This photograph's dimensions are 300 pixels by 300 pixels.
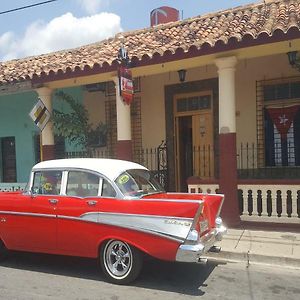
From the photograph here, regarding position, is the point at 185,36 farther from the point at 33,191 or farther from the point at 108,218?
the point at 108,218

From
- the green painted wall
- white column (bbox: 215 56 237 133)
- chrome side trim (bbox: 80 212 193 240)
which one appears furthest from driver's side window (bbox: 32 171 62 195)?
the green painted wall

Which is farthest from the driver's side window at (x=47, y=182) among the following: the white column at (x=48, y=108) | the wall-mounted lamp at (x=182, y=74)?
the wall-mounted lamp at (x=182, y=74)

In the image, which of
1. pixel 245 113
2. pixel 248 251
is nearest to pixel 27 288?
pixel 248 251

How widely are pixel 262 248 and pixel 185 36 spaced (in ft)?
16.7

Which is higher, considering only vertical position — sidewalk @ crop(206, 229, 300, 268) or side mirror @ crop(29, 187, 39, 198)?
side mirror @ crop(29, 187, 39, 198)

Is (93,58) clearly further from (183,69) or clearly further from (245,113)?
(245,113)

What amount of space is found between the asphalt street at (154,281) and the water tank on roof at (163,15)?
32.9 ft

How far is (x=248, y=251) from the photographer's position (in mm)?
7059

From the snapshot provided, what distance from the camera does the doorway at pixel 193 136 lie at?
11.6 m

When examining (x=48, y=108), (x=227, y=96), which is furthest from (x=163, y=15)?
(x=227, y=96)

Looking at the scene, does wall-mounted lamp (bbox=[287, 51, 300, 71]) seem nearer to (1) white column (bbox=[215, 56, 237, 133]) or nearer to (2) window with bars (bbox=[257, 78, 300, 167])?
(2) window with bars (bbox=[257, 78, 300, 167])

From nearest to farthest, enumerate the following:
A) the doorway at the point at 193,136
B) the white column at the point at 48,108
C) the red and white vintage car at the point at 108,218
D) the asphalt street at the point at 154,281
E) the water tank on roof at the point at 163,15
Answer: the asphalt street at the point at 154,281 → the red and white vintage car at the point at 108,218 → the white column at the point at 48,108 → the doorway at the point at 193,136 → the water tank on roof at the point at 163,15

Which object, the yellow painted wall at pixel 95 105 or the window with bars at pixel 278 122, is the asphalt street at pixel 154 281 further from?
the yellow painted wall at pixel 95 105

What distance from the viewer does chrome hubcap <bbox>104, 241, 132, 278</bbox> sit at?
593 centimetres
